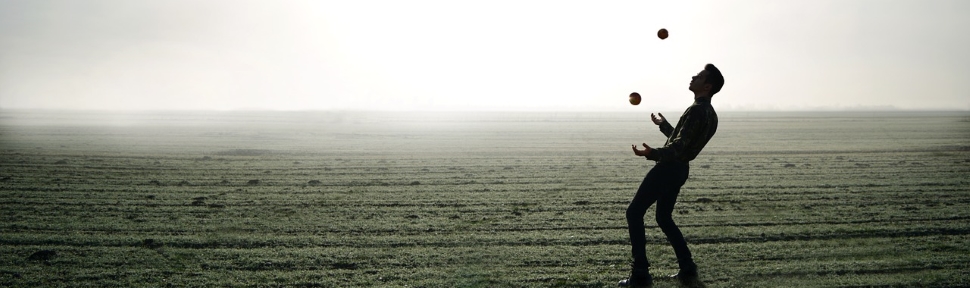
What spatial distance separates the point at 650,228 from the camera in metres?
7.14

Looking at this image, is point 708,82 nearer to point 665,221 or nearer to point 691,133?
point 691,133

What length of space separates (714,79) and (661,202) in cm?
106

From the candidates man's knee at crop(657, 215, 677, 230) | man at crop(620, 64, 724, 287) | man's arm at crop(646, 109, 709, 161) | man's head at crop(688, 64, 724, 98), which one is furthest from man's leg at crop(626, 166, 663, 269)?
man's head at crop(688, 64, 724, 98)

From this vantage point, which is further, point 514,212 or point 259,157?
point 259,157

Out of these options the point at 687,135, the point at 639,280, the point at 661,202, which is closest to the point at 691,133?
the point at 687,135

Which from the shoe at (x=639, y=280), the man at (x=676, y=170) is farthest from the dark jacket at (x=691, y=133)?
the shoe at (x=639, y=280)

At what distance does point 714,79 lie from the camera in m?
4.68

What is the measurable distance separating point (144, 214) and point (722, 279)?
7.51 metres

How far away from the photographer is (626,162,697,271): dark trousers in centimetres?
466

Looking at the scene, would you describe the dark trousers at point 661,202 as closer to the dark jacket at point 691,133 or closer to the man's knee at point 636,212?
the man's knee at point 636,212

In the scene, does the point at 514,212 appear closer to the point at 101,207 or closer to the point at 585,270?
the point at 585,270

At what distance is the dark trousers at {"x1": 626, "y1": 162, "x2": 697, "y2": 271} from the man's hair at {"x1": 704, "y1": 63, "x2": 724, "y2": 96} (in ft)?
2.11

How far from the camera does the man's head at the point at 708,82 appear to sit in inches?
184

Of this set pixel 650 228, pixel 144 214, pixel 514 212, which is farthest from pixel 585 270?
pixel 144 214
